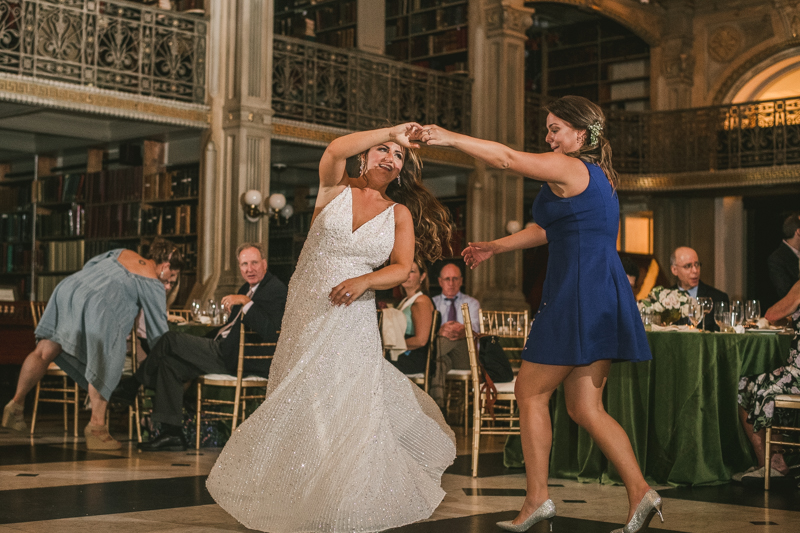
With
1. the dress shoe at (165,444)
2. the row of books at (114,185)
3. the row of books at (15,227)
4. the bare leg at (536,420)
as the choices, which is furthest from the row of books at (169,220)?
the bare leg at (536,420)

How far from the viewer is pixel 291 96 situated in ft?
34.2

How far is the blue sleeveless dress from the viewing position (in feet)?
10.1

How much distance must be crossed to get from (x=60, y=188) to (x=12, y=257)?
1105mm

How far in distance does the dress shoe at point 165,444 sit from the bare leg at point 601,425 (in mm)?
3298

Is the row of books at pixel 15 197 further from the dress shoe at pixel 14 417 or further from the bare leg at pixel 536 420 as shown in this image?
the bare leg at pixel 536 420

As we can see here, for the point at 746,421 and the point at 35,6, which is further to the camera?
the point at 35,6

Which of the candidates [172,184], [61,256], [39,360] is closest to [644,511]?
[39,360]

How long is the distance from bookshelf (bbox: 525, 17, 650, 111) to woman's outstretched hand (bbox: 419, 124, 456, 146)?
12.5m

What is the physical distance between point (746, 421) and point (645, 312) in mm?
741

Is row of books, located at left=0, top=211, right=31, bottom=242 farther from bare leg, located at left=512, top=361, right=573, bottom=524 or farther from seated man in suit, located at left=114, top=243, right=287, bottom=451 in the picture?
bare leg, located at left=512, top=361, right=573, bottom=524

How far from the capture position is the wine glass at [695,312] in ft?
16.5

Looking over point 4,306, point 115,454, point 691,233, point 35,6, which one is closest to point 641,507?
point 115,454

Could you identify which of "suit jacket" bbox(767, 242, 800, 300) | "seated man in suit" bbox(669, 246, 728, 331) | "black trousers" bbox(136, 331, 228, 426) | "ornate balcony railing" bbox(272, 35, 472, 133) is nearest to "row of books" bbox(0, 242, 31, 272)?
"ornate balcony railing" bbox(272, 35, 472, 133)

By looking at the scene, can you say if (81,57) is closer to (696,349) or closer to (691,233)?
(696,349)
